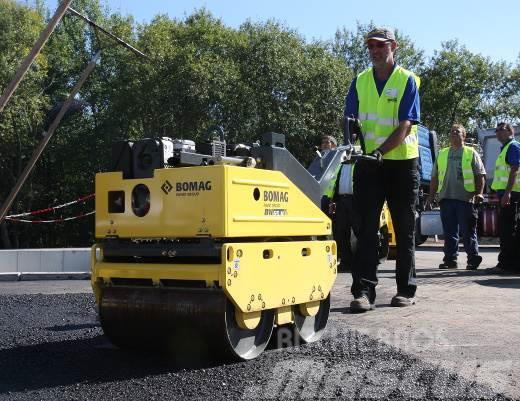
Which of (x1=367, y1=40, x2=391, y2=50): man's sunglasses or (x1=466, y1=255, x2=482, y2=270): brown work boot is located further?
(x1=466, y1=255, x2=482, y2=270): brown work boot

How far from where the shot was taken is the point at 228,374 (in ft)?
11.5

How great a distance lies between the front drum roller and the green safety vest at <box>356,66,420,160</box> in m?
2.05

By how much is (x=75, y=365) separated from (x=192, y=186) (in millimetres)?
1197

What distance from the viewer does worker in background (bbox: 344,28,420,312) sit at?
5371 millimetres

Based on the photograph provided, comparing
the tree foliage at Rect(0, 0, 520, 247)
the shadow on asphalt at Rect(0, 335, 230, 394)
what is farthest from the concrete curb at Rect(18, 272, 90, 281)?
the tree foliage at Rect(0, 0, 520, 247)

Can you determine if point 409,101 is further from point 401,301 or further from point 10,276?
point 10,276

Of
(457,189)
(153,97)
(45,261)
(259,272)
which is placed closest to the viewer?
(259,272)

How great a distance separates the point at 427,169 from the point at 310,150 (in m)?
9.43

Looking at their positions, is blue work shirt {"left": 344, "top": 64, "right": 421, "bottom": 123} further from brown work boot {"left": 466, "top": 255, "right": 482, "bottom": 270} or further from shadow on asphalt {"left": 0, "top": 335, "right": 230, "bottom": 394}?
brown work boot {"left": 466, "top": 255, "right": 482, "bottom": 270}

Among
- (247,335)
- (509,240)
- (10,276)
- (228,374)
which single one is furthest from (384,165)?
(10,276)

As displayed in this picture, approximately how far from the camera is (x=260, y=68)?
25.5 m

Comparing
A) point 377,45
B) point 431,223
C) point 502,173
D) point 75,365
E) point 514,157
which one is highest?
point 377,45

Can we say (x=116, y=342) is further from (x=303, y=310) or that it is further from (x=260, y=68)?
(x=260, y=68)

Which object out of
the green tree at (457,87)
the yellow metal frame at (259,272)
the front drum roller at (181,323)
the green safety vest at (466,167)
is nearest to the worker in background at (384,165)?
the yellow metal frame at (259,272)
